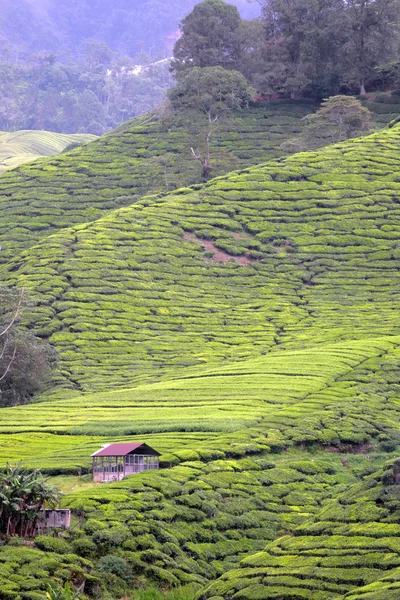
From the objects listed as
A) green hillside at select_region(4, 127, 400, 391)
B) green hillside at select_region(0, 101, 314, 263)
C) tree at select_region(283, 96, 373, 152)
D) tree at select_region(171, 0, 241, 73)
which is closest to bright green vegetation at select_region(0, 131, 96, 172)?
tree at select_region(171, 0, 241, 73)

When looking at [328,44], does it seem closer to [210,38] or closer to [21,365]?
[210,38]

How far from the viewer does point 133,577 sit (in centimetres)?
3041

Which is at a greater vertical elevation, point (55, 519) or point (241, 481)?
point (241, 481)

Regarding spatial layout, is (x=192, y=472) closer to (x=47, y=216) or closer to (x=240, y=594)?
(x=240, y=594)

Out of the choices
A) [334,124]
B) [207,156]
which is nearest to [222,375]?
[207,156]

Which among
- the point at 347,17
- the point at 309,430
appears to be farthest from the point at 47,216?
the point at 309,430

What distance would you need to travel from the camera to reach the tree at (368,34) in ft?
354

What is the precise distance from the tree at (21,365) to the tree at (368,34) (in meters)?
62.8

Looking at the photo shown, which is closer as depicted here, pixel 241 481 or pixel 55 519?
pixel 55 519

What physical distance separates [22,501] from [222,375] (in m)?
26.4

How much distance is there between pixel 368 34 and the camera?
109 m

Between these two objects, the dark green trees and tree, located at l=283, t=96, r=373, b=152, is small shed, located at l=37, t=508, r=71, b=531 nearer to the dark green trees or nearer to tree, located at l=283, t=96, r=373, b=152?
tree, located at l=283, t=96, r=373, b=152

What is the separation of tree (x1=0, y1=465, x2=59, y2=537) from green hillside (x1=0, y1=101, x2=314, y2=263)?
5733 centimetres

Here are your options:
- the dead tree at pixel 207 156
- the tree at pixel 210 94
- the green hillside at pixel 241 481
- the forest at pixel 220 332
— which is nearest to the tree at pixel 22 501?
the forest at pixel 220 332
